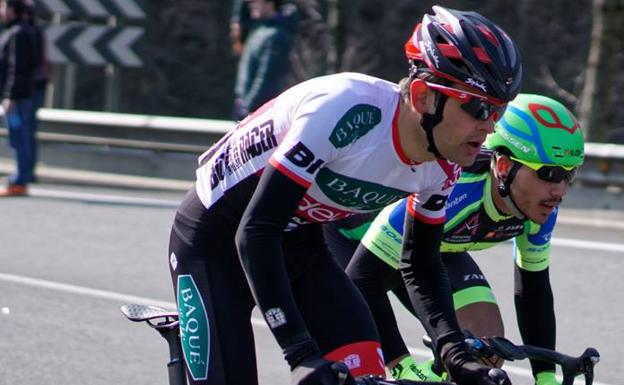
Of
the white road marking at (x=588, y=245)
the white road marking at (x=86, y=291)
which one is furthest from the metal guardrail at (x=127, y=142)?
the white road marking at (x=86, y=291)

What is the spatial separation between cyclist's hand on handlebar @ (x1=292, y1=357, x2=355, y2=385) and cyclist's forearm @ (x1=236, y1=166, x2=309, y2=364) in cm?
13

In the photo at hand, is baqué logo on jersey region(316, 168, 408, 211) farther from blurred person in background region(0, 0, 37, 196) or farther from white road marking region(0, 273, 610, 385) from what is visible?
blurred person in background region(0, 0, 37, 196)

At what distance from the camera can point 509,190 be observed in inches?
188

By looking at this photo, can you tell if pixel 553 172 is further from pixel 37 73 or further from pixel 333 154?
pixel 37 73

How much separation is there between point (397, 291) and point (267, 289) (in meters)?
1.60

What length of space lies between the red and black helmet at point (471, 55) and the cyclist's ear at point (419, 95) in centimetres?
5

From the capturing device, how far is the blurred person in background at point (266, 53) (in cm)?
1273

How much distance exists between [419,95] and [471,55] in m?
0.20

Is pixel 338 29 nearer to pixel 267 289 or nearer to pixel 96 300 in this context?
pixel 96 300

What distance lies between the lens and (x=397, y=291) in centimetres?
514

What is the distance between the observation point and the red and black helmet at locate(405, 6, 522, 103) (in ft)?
12.0

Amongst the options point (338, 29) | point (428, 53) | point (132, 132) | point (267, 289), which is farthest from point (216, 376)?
point (338, 29)

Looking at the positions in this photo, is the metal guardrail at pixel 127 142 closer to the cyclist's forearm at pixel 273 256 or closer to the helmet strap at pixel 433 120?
the helmet strap at pixel 433 120

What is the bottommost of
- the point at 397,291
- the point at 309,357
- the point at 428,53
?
the point at 397,291
